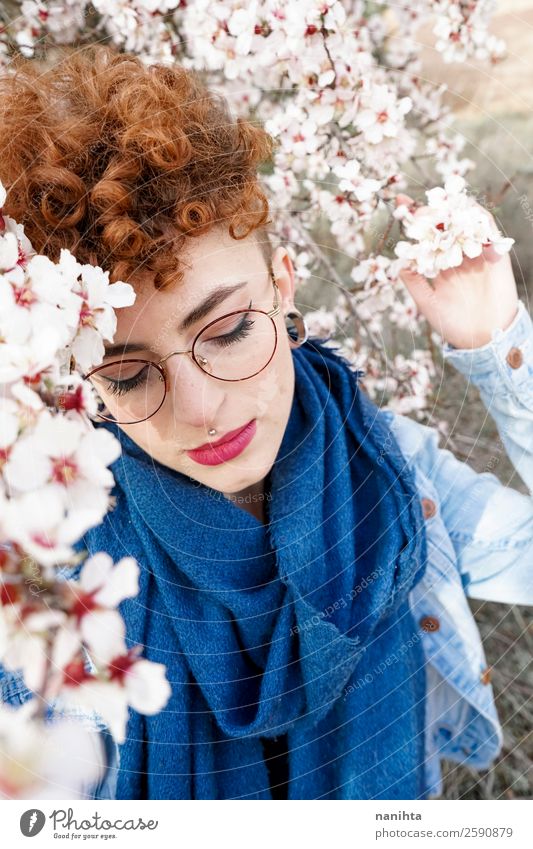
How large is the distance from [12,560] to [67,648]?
60 mm

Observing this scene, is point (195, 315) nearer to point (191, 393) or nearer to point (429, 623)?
point (191, 393)

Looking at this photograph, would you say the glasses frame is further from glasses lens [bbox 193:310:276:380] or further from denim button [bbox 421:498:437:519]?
denim button [bbox 421:498:437:519]

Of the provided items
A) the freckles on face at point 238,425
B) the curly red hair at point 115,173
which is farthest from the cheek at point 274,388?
the curly red hair at point 115,173

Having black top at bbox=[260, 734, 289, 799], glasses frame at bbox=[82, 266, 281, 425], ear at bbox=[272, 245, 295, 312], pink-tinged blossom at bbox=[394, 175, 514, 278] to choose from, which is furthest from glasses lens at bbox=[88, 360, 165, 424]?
black top at bbox=[260, 734, 289, 799]

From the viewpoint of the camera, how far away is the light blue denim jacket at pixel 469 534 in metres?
0.63

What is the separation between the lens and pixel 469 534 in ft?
2.26

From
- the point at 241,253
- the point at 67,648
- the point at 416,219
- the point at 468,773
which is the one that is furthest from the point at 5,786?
the point at 468,773

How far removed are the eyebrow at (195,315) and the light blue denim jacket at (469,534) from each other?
0.86 ft

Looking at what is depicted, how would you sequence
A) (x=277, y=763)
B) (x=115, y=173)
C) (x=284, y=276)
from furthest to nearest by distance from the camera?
1. (x=277, y=763)
2. (x=284, y=276)
3. (x=115, y=173)

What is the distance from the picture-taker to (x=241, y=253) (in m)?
0.48

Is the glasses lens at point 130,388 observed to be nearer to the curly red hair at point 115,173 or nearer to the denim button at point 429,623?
the curly red hair at point 115,173

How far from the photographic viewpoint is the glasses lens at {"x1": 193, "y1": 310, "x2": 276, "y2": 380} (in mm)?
485

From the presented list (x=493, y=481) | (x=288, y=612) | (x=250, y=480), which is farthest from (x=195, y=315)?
(x=493, y=481)

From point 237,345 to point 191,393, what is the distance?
0.16 feet
